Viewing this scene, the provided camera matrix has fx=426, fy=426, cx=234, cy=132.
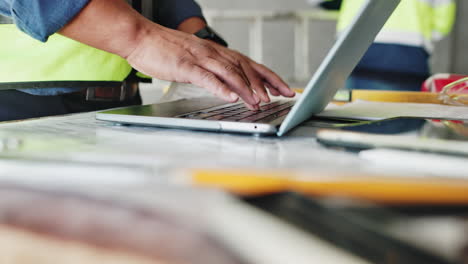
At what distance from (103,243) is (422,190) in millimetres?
172

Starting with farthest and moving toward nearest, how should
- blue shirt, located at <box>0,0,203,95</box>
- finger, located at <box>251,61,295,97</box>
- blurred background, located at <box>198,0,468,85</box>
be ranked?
blurred background, located at <box>198,0,468,85</box>, finger, located at <box>251,61,295,97</box>, blue shirt, located at <box>0,0,203,95</box>

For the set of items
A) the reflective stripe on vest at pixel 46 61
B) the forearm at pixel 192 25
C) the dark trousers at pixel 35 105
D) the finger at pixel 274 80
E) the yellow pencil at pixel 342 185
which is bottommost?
the yellow pencil at pixel 342 185

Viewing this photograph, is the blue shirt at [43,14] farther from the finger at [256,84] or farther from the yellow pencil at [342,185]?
the yellow pencil at [342,185]

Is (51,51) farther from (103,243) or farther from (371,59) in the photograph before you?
(371,59)

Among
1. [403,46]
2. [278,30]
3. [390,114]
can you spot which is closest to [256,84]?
[390,114]

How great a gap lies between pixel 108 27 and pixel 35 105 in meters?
0.44

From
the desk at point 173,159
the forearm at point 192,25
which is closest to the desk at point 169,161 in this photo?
the desk at point 173,159

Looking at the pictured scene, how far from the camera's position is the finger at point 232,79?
2.20 ft

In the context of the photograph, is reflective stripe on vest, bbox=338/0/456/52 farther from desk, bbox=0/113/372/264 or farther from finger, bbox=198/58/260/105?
desk, bbox=0/113/372/264

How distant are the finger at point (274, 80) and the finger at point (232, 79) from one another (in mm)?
230

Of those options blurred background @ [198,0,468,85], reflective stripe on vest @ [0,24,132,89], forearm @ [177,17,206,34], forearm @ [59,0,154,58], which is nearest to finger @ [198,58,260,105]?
forearm @ [59,0,154,58]

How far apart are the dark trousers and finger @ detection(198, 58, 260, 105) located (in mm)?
452

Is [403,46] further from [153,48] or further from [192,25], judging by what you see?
[153,48]

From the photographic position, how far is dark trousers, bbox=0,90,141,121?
93 cm
